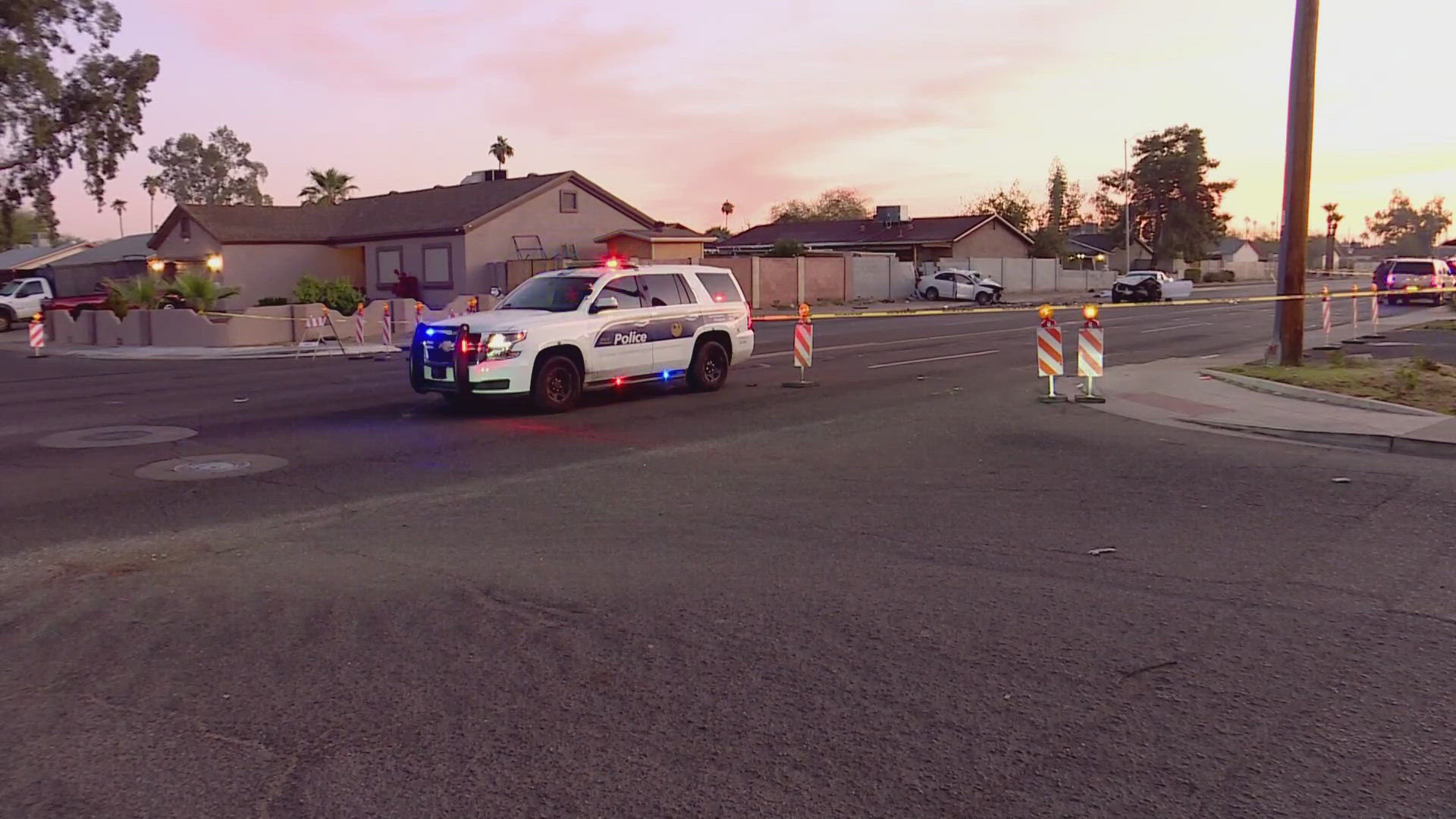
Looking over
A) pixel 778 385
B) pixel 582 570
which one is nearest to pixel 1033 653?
pixel 582 570

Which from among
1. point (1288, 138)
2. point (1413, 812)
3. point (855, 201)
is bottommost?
point (1413, 812)

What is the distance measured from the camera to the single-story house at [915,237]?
65750mm

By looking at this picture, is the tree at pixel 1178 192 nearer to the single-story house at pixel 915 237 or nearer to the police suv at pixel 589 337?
the single-story house at pixel 915 237

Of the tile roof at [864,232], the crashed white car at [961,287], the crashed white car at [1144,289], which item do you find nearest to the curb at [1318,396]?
the crashed white car at [961,287]

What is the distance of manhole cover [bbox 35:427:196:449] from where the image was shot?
11875 mm

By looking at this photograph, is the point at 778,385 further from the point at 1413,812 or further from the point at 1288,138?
the point at 1413,812

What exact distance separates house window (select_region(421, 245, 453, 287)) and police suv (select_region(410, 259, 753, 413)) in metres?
26.4

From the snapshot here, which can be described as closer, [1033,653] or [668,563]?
[1033,653]

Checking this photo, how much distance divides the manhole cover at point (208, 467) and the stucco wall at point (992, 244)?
57944 mm

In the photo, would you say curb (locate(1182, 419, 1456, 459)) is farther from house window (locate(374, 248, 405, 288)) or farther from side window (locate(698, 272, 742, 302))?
house window (locate(374, 248, 405, 288))

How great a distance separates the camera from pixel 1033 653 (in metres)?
A: 5.38

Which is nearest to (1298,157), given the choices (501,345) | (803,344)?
(803,344)

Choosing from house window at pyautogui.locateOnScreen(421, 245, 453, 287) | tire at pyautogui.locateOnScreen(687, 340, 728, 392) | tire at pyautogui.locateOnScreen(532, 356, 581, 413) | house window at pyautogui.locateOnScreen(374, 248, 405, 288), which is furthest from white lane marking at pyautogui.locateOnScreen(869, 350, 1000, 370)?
house window at pyautogui.locateOnScreen(374, 248, 405, 288)

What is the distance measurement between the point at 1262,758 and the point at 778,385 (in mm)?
13015
